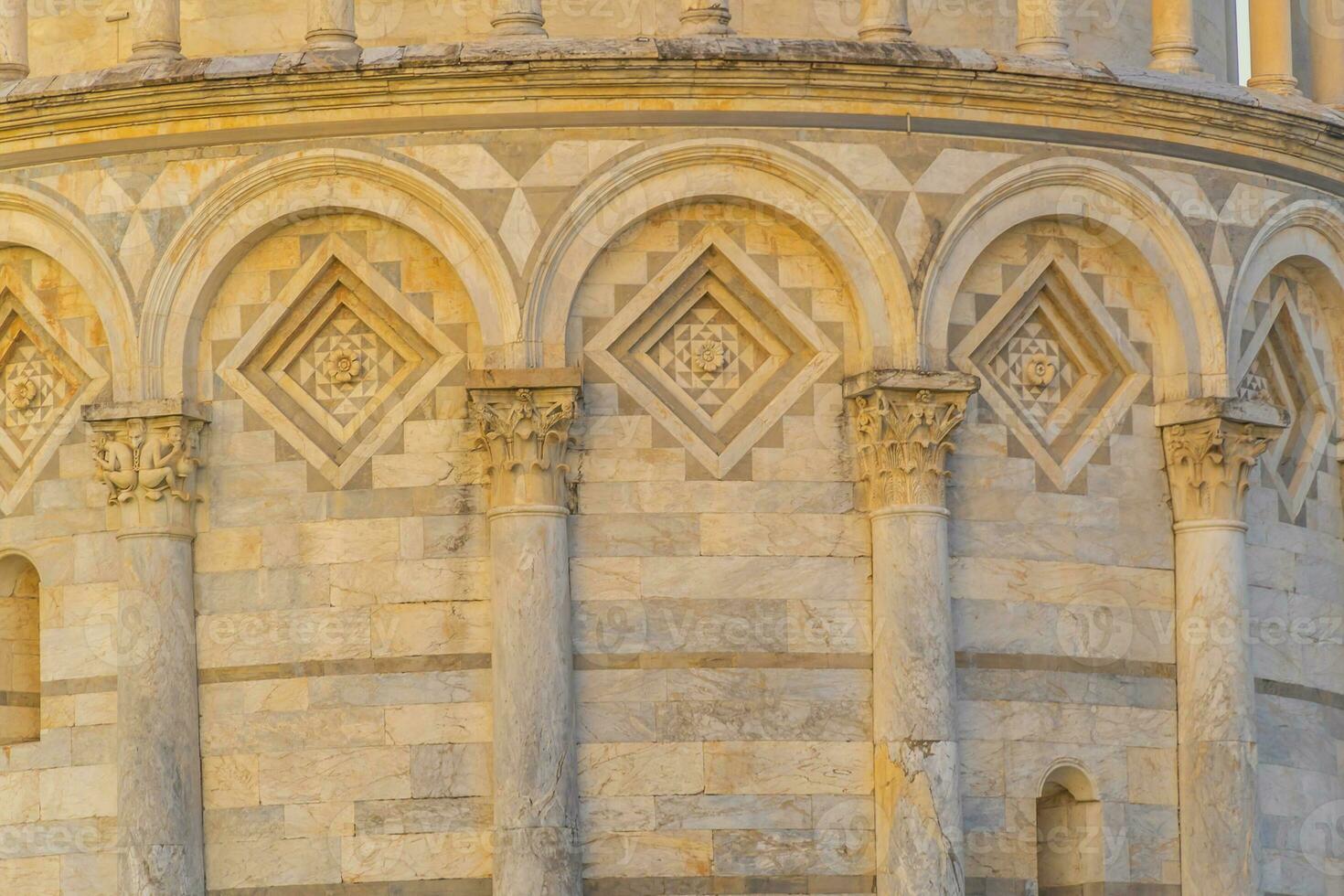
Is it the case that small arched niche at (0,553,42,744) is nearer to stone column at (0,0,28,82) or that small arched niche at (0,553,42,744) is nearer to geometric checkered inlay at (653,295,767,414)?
stone column at (0,0,28,82)

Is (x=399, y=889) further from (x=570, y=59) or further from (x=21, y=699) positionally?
(x=570, y=59)

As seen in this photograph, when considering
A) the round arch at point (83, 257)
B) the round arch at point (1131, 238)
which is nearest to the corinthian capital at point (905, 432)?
the round arch at point (1131, 238)

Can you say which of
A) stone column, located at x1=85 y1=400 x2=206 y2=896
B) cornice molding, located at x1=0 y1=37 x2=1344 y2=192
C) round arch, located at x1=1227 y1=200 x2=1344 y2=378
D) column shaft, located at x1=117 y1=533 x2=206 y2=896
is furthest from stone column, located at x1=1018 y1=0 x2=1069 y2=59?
column shaft, located at x1=117 y1=533 x2=206 y2=896

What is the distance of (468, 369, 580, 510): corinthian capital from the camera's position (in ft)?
75.3

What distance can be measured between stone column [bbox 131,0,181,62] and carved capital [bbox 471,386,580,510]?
3445 mm

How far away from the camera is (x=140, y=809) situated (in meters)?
23.0

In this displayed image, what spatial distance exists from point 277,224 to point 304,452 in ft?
5.28

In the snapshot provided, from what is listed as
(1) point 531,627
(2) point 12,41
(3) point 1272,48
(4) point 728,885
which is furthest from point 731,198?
(2) point 12,41

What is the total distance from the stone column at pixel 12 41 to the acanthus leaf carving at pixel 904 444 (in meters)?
6.69

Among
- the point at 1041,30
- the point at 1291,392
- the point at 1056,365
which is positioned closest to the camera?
the point at 1041,30

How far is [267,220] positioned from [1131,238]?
20.1ft

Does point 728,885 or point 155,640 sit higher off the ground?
point 155,640

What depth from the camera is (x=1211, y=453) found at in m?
24.1

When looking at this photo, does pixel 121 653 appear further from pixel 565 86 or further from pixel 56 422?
pixel 565 86
